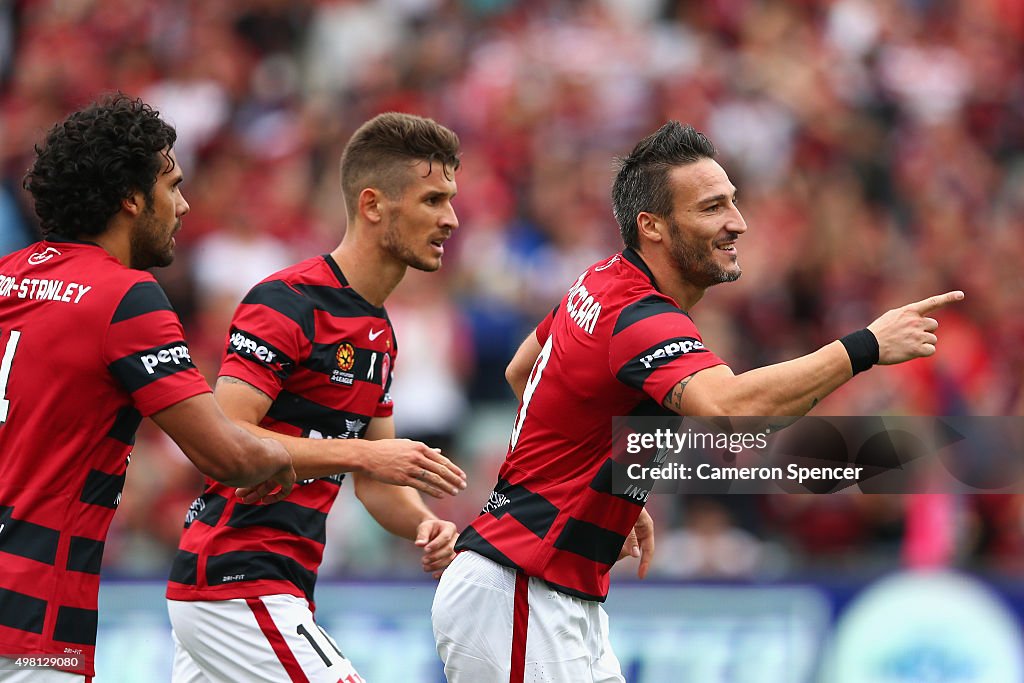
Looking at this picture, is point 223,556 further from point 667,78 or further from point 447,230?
point 667,78

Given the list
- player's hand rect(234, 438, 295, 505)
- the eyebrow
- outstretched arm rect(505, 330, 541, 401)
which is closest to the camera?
player's hand rect(234, 438, 295, 505)

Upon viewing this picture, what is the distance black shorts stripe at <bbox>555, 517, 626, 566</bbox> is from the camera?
544 cm

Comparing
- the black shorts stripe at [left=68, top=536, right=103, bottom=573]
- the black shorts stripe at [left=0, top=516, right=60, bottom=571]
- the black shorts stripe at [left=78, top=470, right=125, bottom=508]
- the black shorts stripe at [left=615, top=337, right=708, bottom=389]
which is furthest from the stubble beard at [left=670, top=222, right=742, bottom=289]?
the black shorts stripe at [left=0, top=516, right=60, bottom=571]

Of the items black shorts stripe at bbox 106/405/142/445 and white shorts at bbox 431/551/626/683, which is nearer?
black shorts stripe at bbox 106/405/142/445

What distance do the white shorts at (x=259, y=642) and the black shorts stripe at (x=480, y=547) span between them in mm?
705

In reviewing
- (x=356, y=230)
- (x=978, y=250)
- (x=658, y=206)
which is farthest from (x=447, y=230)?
(x=978, y=250)

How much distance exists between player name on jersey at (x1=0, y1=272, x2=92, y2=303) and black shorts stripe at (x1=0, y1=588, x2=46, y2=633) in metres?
0.97

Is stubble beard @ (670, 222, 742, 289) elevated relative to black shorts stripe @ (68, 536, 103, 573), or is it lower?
elevated

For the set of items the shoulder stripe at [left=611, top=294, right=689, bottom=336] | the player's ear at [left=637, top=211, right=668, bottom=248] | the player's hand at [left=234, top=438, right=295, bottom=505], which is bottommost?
the player's hand at [left=234, top=438, right=295, bottom=505]

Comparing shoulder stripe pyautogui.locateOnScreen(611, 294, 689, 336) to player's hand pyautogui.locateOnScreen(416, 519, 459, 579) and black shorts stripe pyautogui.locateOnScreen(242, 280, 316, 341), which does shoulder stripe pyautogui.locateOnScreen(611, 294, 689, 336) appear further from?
black shorts stripe pyautogui.locateOnScreen(242, 280, 316, 341)

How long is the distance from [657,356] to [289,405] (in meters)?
1.76

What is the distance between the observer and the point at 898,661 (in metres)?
8.81

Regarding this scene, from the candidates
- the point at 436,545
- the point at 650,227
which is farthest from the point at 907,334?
the point at 436,545

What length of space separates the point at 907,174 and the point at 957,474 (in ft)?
18.0
